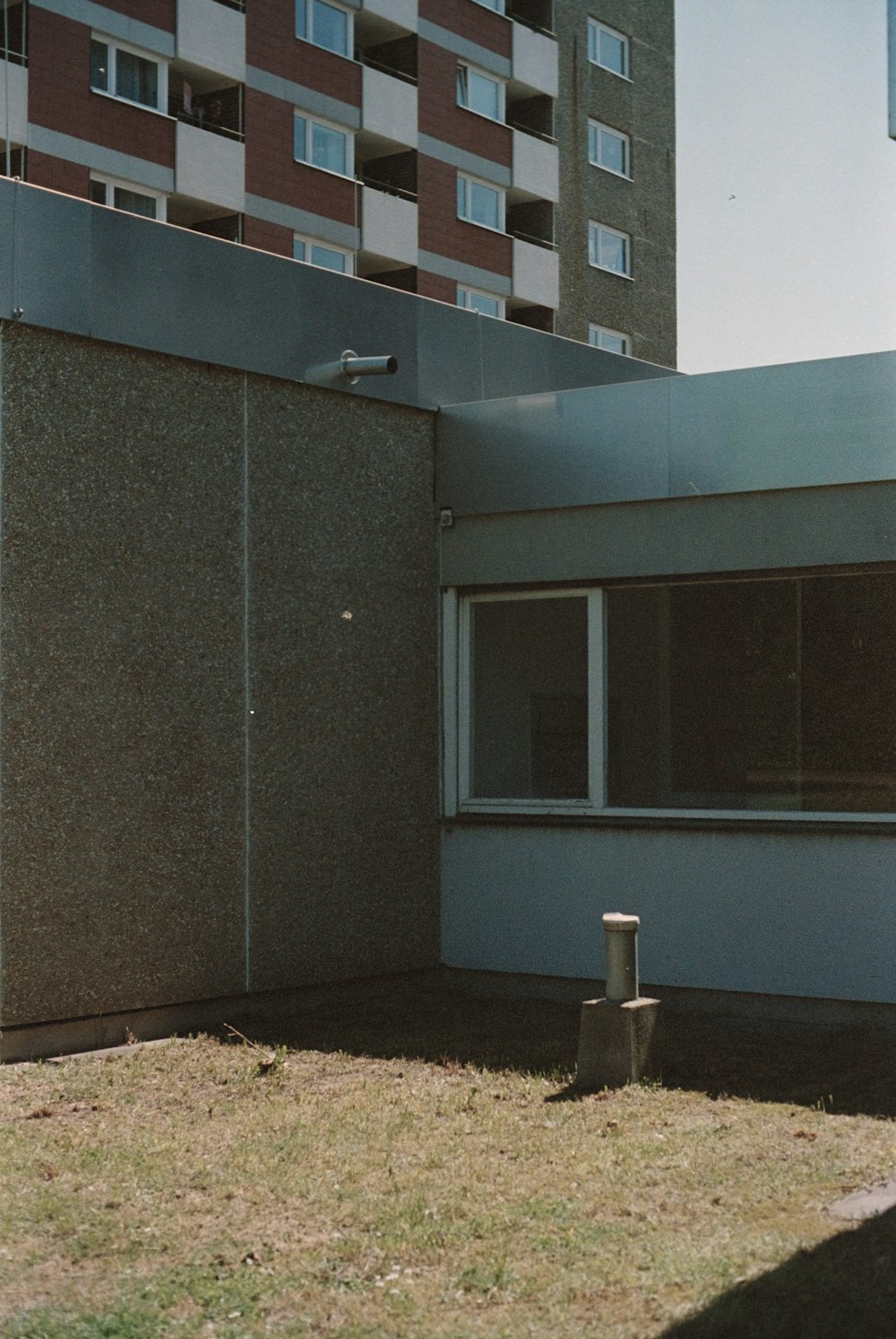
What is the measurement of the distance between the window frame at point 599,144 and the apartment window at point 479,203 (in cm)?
418

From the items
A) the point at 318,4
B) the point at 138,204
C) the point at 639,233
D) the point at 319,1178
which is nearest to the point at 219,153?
the point at 138,204

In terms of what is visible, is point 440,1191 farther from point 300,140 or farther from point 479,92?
point 479,92

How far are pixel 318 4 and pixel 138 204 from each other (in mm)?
6843

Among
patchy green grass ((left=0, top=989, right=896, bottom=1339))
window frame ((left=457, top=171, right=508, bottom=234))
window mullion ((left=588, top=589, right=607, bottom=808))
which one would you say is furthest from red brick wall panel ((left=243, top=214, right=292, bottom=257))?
patchy green grass ((left=0, top=989, right=896, bottom=1339))

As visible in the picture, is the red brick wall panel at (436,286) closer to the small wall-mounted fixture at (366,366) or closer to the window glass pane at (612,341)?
the window glass pane at (612,341)

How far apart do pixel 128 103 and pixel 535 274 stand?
38.0 feet

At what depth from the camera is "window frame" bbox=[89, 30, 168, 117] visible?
91.8ft

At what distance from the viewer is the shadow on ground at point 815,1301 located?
13.5ft

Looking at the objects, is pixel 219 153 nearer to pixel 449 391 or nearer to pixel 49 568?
pixel 449 391

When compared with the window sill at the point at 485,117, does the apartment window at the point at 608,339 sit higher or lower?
lower

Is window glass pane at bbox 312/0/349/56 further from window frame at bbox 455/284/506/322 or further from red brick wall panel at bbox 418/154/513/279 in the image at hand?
window frame at bbox 455/284/506/322

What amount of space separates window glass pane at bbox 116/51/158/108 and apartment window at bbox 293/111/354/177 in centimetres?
345

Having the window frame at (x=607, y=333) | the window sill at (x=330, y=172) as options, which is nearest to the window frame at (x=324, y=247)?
the window sill at (x=330, y=172)

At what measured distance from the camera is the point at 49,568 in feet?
26.6
